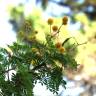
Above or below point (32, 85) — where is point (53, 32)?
above

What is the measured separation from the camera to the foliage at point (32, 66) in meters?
1.14

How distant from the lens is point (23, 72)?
1.12 m

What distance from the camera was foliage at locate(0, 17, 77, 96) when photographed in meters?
1.14

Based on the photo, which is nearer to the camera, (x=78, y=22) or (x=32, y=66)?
(x=32, y=66)

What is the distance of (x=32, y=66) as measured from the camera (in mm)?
1195

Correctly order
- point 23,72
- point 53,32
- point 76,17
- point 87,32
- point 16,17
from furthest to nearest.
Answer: point 16,17 → point 76,17 → point 87,32 → point 53,32 → point 23,72

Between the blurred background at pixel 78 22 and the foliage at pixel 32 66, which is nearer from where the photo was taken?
the foliage at pixel 32 66

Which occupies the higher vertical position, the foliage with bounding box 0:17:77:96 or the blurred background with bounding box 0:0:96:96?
the blurred background with bounding box 0:0:96:96

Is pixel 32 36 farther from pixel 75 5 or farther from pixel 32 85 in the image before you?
pixel 75 5

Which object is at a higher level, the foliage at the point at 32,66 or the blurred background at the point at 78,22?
the blurred background at the point at 78,22

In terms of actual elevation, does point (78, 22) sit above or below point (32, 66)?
above

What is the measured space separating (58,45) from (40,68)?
8 cm

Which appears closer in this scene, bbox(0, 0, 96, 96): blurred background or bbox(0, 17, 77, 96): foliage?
bbox(0, 17, 77, 96): foliage

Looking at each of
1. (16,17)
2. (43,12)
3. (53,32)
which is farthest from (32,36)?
(16,17)
